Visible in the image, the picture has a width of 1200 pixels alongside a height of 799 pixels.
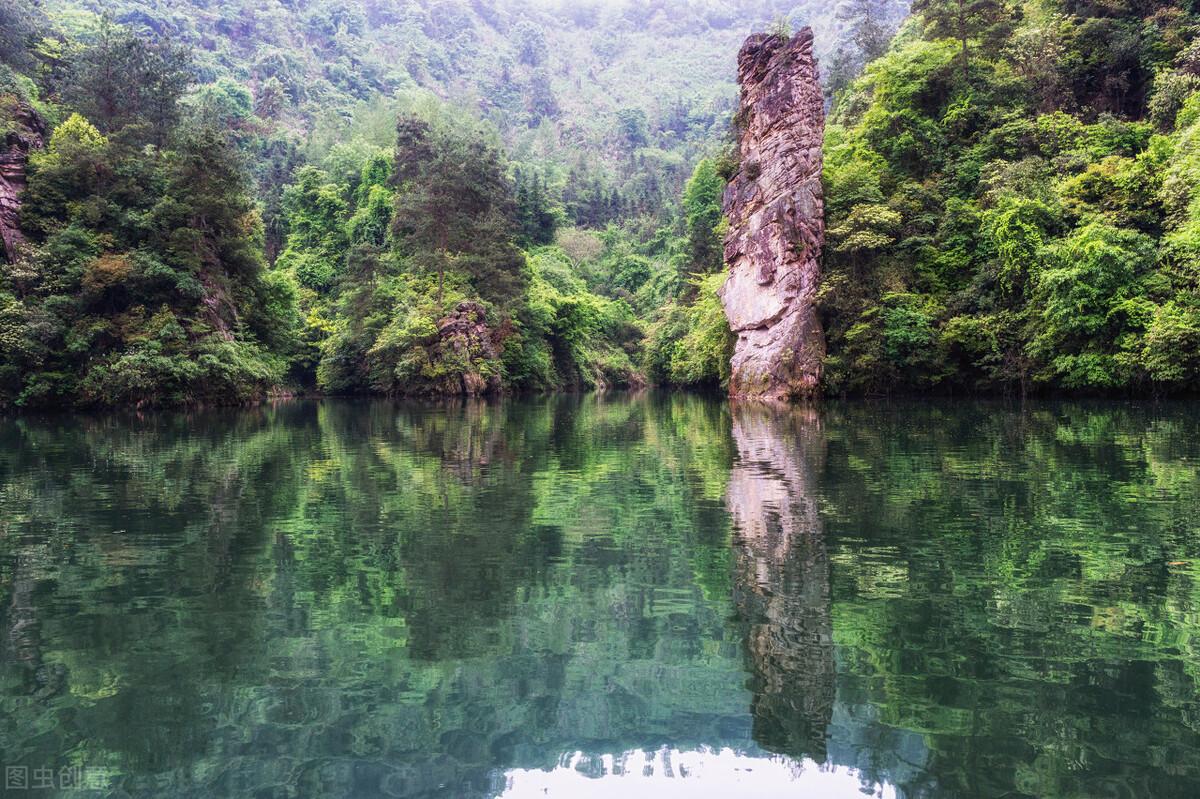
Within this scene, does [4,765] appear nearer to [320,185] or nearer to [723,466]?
[723,466]

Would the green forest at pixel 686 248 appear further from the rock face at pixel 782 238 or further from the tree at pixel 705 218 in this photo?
the rock face at pixel 782 238

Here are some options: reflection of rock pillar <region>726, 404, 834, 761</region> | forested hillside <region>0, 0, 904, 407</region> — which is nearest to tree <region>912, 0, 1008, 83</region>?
forested hillside <region>0, 0, 904, 407</region>

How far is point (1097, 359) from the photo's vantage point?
27859 millimetres

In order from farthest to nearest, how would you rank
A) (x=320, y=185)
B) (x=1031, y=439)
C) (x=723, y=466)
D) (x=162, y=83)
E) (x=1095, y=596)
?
(x=320, y=185) → (x=162, y=83) → (x=1031, y=439) → (x=723, y=466) → (x=1095, y=596)

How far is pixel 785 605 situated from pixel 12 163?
39324mm

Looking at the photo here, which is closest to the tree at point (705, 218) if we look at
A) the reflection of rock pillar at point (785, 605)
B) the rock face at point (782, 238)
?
the rock face at point (782, 238)

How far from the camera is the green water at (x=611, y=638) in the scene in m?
3.49

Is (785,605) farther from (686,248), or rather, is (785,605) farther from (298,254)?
(298,254)

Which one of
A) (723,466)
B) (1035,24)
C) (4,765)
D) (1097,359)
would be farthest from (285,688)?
(1035,24)

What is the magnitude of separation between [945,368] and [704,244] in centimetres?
2670

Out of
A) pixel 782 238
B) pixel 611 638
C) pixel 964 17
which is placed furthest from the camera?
pixel 964 17

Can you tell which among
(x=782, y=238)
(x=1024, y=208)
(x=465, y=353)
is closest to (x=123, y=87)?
(x=465, y=353)

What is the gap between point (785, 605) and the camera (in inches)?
214

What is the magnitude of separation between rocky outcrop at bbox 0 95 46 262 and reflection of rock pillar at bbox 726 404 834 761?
3406 centimetres
